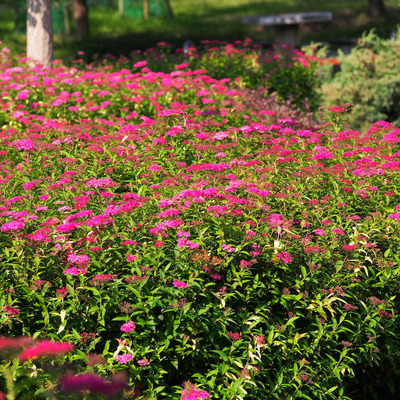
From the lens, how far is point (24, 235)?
3.86 metres

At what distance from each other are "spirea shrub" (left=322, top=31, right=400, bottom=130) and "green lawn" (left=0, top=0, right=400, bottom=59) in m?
10.3

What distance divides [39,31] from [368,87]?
20.6 feet

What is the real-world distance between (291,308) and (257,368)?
0.58m

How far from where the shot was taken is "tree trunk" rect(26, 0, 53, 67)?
35.3ft

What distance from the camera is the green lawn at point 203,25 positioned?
68.0 feet

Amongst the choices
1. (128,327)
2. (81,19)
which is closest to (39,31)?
(128,327)

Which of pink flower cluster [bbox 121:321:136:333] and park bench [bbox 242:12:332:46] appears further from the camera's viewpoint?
→ park bench [bbox 242:12:332:46]

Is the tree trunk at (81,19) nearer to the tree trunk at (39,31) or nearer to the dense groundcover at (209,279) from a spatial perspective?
the tree trunk at (39,31)

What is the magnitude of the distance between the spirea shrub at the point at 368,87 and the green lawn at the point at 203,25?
10.3m

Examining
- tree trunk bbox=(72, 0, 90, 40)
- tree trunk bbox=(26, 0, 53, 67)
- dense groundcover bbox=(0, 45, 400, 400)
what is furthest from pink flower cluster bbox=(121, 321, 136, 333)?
tree trunk bbox=(72, 0, 90, 40)

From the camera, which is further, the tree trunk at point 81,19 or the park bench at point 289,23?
the tree trunk at point 81,19

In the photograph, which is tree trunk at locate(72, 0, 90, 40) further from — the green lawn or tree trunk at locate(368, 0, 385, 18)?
tree trunk at locate(368, 0, 385, 18)

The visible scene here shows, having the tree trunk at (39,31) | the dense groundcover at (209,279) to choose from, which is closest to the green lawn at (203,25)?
the tree trunk at (39,31)

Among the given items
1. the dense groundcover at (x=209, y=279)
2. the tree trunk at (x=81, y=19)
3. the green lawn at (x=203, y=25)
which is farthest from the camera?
the tree trunk at (x=81, y=19)
